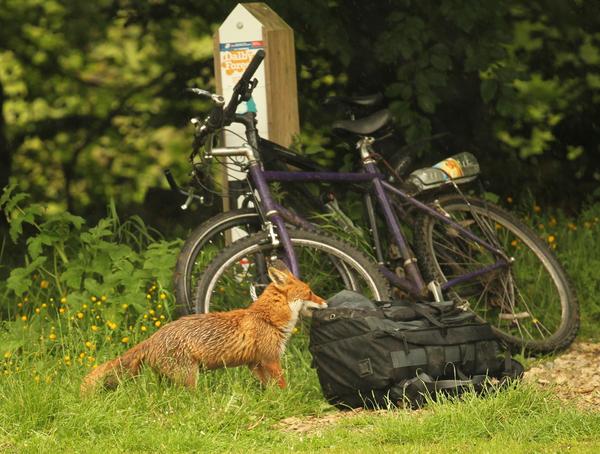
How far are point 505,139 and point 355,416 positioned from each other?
4.90 meters

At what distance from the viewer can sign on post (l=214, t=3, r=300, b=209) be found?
758 centimetres

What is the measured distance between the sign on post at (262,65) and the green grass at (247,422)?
6.96 ft

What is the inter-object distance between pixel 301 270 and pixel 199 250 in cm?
74

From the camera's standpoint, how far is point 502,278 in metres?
7.50

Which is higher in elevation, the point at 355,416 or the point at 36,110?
the point at 36,110

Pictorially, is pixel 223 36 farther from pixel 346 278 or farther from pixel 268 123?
pixel 346 278

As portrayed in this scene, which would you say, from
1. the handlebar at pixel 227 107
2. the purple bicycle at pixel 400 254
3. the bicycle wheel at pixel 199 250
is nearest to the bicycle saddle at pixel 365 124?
the purple bicycle at pixel 400 254

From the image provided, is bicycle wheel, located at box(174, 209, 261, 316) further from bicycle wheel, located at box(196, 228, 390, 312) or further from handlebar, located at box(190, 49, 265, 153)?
handlebar, located at box(190, 49, 265, 153)

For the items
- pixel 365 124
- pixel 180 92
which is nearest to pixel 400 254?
pixel 365 124

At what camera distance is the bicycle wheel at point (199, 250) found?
6.70 metres

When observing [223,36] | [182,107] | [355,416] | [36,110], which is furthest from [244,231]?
[36,110]

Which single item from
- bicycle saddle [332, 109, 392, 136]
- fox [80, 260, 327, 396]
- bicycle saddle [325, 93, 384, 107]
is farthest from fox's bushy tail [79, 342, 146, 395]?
bicycle saddle [325, 93, 384, 107]

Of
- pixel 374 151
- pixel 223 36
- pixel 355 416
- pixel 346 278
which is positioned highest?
pixel 223 36

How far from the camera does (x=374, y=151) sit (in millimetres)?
7520
